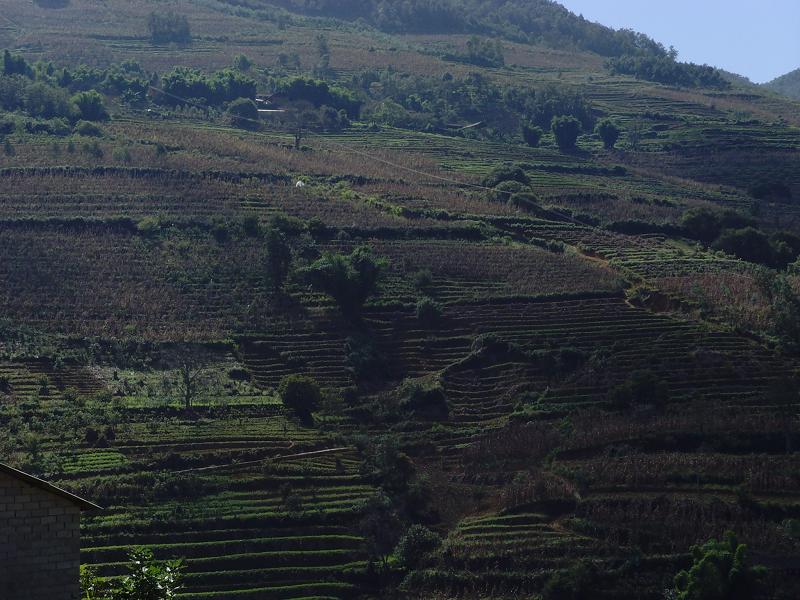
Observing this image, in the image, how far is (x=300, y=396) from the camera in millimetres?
41688

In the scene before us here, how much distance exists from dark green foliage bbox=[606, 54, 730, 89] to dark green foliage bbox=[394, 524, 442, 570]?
7753 cm

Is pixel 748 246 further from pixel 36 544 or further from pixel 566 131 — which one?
pixel 36 544

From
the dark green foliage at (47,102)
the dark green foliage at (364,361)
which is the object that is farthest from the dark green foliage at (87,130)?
the dark green foliage at (364,361)

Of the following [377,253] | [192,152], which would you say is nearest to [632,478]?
[377,253]

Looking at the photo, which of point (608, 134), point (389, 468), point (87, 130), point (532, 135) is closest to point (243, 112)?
point (87, 130)

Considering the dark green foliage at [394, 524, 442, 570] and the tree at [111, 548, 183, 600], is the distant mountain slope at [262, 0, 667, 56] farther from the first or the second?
the tree at [111, 548, 183, 600]

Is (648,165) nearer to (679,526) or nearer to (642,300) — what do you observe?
(642,300)

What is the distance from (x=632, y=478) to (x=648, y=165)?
149 feet

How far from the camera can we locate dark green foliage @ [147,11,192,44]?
100469 mm

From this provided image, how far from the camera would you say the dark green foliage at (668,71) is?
108 meters

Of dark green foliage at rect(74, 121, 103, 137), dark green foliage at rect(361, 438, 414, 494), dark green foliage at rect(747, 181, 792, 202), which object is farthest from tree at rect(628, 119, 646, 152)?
dark green foliage at rect(361, 438, 414, 494)

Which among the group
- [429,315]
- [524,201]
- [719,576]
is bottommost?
[719,576]

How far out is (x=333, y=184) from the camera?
63969 millimetres

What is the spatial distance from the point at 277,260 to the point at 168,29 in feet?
180
